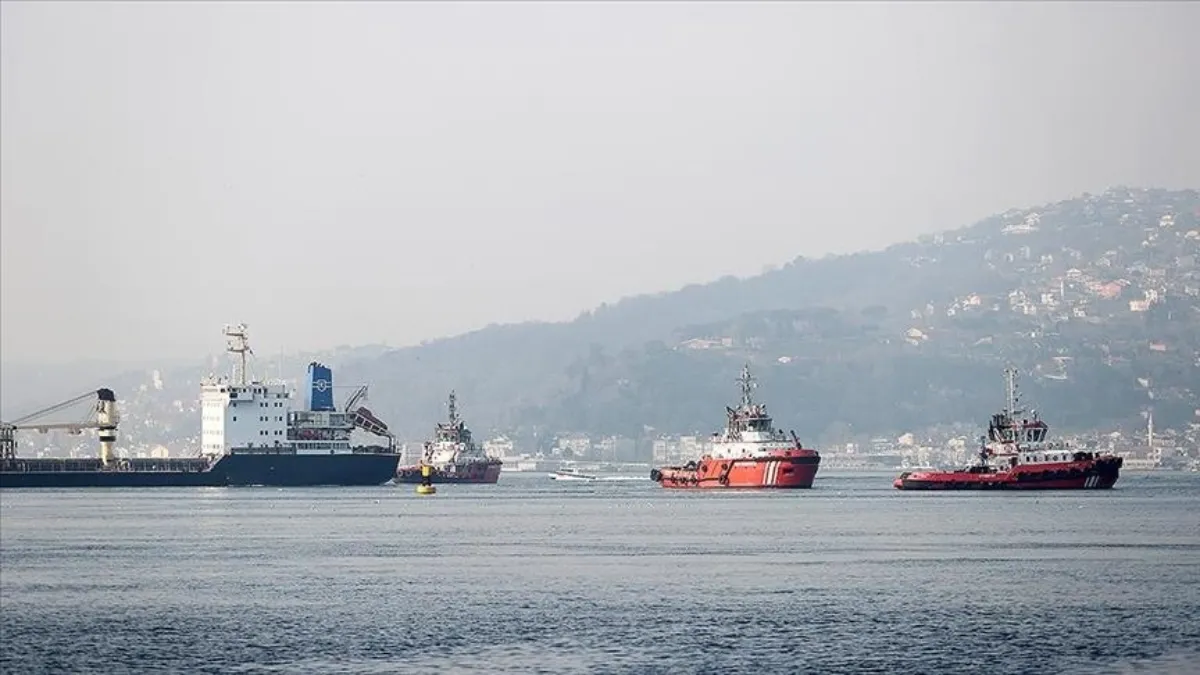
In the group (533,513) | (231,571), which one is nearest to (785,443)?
(533,513)

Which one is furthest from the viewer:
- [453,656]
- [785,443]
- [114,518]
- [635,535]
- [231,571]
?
[785,443]

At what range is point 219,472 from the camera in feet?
601

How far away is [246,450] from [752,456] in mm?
51420

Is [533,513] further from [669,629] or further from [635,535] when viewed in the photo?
[669,629]

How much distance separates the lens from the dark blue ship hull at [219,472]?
184 metres

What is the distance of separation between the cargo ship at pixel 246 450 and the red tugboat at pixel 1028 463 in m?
61.9

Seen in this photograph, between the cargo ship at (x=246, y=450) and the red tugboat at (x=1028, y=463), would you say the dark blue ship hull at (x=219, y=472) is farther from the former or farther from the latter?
the red tugboat at (x=1028, y=463)

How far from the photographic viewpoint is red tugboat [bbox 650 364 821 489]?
159750 millimetres

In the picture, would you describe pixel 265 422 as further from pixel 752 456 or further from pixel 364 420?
pixel 752 456

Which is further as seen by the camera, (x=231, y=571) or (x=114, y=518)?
(x=114, y=518)

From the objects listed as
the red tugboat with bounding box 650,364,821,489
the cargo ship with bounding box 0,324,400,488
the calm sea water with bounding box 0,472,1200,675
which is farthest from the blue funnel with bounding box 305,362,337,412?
the calm sea water with bounding box 0,472,1200,675

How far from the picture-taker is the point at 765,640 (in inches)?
2203

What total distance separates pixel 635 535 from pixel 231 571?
2934cm

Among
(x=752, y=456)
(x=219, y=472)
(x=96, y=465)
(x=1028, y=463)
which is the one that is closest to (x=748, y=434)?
(x=752, y=456)
